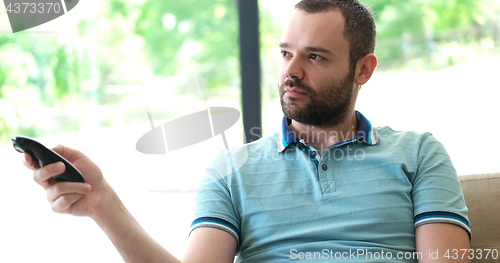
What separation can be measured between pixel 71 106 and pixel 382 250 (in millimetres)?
1287

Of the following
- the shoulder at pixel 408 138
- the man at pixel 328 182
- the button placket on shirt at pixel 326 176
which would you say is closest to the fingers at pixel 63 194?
the man at pixel 328 182

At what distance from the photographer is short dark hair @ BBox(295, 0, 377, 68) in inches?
50.3

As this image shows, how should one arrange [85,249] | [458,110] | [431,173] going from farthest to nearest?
[458,110]
[85,249]
[431,173]

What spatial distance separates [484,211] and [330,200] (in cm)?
50

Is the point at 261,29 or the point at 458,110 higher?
the point at 261,29

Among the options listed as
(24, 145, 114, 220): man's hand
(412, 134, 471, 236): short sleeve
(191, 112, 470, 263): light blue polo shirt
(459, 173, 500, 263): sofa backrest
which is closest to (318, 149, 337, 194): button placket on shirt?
(191, 112, 470, 263): light blue polo shirt

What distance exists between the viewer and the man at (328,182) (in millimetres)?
1079

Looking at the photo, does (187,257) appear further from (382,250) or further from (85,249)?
(85,249)

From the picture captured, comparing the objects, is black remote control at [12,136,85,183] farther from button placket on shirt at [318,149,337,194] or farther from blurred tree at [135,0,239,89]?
blurred tree at [135,0,239,89]

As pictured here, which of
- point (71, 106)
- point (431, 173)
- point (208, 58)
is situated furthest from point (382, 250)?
point (71, 106)

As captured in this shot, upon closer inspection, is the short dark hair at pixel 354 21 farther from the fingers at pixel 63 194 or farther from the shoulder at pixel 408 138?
the fingers at pixel 63 194

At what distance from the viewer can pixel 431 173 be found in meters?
1.17

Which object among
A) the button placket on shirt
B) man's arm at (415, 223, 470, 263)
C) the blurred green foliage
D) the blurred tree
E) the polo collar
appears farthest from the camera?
the blurred tree

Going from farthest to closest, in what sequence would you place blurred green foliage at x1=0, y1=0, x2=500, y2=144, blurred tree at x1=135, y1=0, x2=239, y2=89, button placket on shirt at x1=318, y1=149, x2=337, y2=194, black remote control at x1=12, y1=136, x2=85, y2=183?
blurred tree at x1=135, y1=0, x2=239, y2=89 → blurred green foliage at x1=0, y1=0, x2=500, y2=144 → button placket on shirt at x1=318, y1=149, x2=337, y2=194 → black remote control at x1=12, y1=136, x2=85, y2=183
